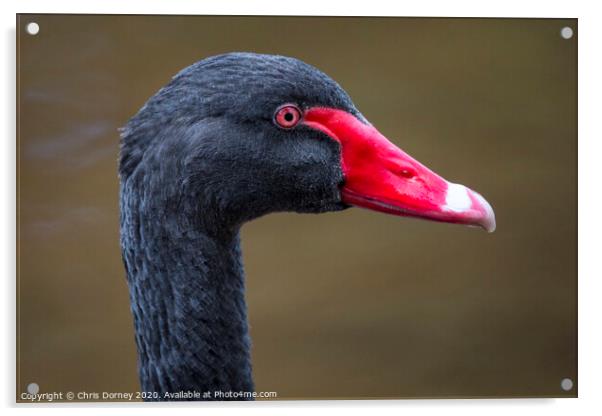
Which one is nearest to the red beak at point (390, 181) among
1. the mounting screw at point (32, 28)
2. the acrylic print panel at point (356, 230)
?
the acrylic print panel at point (356, 230)

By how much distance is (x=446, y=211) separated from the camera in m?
2.53

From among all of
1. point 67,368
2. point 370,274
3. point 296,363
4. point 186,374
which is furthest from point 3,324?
point 370,274

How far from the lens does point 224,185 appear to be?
102 inches

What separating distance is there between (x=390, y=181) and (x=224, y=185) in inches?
19.9

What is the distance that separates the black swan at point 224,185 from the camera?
250 cm

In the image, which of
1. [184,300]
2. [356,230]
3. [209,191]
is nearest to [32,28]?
[209,191]

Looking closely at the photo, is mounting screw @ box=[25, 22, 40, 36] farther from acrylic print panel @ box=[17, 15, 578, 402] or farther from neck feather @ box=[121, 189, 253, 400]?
neck feather @ box=[121, 189, 253, 400]

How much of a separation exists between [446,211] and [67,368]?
5.06ft

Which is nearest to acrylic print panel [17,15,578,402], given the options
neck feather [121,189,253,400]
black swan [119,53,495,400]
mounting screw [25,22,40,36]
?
mounting screw [25,22,40,36]

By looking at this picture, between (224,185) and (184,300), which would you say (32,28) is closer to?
(224,185)

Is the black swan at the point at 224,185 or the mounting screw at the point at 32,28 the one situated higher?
the mounting screw at the point at 32,28

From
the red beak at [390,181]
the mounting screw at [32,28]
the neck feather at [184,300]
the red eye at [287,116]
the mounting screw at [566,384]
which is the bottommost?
the mounting screw at [566,384]

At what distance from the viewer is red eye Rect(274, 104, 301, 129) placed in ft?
8.23

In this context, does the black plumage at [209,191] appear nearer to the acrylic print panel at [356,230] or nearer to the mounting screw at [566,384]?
the acrylic print panel at [356,230]
